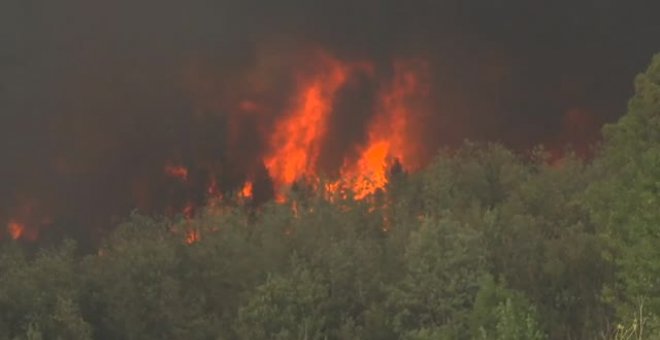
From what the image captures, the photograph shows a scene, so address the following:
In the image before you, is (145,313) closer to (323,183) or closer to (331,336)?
(331,336)

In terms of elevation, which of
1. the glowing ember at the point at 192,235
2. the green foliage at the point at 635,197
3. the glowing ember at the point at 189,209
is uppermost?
the glowing ember at the point at 189,209

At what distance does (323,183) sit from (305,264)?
1854 centimetres

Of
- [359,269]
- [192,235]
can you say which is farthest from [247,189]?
[359,269]

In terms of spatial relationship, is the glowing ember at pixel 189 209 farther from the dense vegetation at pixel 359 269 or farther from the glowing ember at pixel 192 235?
the glowing ember at pixel 192 235

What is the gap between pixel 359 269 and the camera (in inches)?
2213

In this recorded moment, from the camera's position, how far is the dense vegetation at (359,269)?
51.2m

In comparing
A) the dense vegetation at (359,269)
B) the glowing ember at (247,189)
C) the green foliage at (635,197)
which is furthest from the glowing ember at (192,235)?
the green foliage at (635,197)

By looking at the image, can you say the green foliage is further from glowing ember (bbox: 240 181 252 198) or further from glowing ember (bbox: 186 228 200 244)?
glowing ember (bbox: 240 181 252 198)

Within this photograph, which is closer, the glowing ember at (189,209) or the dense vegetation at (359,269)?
the dense vegetation at (359,269)

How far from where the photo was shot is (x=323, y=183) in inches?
2965

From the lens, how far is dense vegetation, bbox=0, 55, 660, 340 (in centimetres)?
5119

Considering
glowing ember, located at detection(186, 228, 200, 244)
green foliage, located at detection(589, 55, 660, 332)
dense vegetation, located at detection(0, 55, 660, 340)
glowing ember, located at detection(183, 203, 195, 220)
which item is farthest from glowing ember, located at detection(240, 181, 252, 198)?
green foliage, located at detection(589, 55, 660, 332)

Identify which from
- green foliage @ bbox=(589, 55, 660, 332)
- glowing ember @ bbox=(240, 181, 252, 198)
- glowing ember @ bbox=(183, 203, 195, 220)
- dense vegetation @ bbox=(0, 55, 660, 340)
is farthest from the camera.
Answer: glowing ember @ bbox=(240, 181, 252, 198)

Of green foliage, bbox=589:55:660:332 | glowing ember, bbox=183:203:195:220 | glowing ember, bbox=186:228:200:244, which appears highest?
glowing ember, bbox=183:203:195:220
